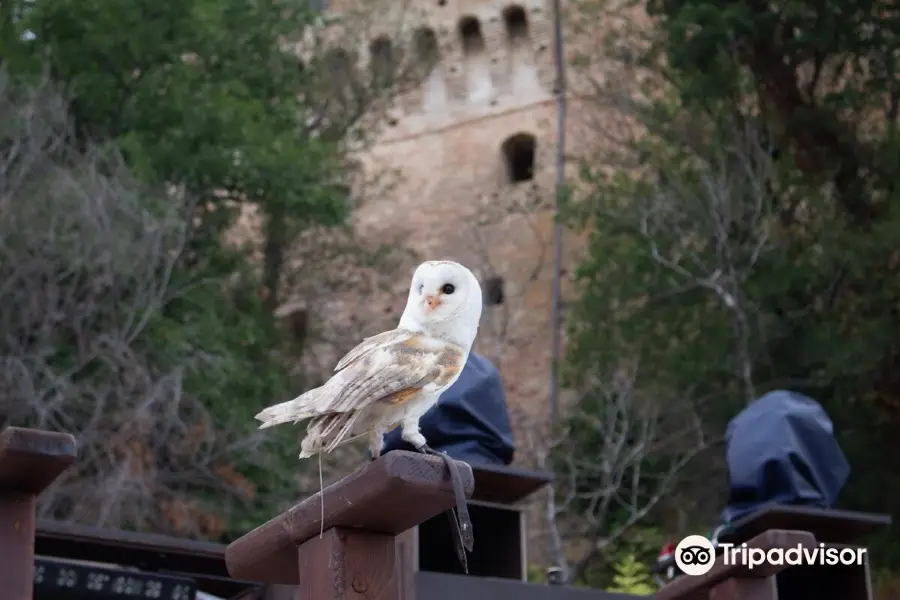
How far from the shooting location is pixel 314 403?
4367 mm

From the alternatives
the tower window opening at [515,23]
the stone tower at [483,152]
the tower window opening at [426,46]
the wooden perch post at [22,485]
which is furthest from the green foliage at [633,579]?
the tower window opening at [515,23]

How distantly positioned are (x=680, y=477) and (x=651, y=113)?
508 cm

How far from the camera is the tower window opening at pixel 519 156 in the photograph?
97.6ft

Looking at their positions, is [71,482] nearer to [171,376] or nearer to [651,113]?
[171,376]

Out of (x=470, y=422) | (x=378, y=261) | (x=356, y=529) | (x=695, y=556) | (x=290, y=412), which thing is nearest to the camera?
(x=290, y=412)

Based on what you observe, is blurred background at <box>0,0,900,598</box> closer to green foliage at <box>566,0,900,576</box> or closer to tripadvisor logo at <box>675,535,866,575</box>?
green foliage at <box>566,0,900,576</box>

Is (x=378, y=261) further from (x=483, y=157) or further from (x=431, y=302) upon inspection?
(x=431, y=302)

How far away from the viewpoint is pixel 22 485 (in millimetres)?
5484

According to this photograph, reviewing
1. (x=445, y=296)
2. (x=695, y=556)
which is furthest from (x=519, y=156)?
(x=445, y=296)

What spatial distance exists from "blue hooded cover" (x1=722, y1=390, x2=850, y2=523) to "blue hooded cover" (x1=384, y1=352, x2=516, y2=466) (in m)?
1.27

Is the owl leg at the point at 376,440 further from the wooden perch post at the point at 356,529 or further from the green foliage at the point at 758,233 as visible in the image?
the green foliage at the point at 758,233

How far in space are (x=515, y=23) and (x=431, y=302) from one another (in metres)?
25.9

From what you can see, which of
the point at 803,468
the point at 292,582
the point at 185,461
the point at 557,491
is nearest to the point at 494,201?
the point at 557,491

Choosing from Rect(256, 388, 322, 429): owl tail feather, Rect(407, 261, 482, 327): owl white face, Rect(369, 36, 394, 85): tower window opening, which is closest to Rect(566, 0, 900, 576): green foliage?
Rect(369, 36, 394, 85): tower window opening
